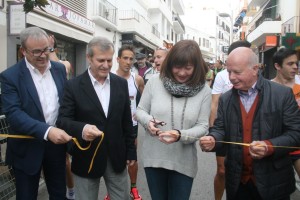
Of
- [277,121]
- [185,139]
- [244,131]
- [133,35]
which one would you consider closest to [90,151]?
[185,139]

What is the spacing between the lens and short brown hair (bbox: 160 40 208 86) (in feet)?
9.55

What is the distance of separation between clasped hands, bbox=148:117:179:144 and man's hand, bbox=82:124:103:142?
412 millimetres

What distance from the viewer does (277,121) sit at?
274 centimetres

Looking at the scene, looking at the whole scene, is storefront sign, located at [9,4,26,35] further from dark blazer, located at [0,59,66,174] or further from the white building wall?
the white building wall

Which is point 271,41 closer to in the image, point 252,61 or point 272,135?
point 252,61

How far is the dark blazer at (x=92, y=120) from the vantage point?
2.97m

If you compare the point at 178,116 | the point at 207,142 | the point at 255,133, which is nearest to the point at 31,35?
the point at 178,116

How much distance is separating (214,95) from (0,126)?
2733mm

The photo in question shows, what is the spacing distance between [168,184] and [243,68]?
3.93ft

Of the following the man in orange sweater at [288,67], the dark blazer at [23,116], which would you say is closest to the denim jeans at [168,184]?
the dark blazer at [23,116]

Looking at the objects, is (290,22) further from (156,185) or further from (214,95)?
(156,185)

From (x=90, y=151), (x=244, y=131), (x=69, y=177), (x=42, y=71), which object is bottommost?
(x=69, y=177)

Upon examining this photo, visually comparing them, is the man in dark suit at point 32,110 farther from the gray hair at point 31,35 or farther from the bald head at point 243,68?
the bald head at point 243,68

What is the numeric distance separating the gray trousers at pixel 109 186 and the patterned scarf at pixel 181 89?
870mm
